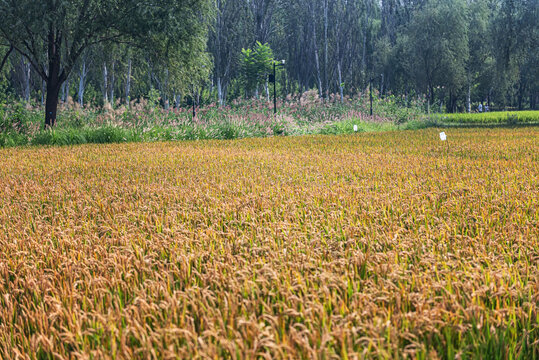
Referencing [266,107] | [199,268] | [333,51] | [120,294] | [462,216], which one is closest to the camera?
[120,294]

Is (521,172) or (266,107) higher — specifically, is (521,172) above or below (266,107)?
below

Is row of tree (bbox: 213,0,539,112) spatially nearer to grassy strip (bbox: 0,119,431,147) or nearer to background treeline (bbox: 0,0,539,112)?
background treeline (bbox: 0,0,539,112)

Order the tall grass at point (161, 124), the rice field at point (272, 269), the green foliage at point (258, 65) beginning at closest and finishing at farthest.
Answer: the rice field at point (272, 269) < the tall grass at point (161, 124) < the green foliage at point (258, 65)

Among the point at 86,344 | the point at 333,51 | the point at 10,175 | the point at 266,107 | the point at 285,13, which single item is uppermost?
the point at 285,13

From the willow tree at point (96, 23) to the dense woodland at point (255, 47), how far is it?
5cm

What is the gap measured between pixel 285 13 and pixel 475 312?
5663cm

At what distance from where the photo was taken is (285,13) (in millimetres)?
54406

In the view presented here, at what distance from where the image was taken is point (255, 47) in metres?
39.7

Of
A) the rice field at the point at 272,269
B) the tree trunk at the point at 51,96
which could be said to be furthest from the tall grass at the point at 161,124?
the rice field at the point at 272,269

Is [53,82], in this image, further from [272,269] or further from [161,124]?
[272,269]

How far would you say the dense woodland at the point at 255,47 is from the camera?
56.5 ft

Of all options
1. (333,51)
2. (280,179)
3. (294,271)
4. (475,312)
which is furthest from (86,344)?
(333,51)

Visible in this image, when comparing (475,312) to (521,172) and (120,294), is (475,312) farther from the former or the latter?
(521,172)

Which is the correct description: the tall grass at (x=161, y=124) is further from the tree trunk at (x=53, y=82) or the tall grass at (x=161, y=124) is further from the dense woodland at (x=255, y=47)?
the dense woodland at (x=255, y=47)
